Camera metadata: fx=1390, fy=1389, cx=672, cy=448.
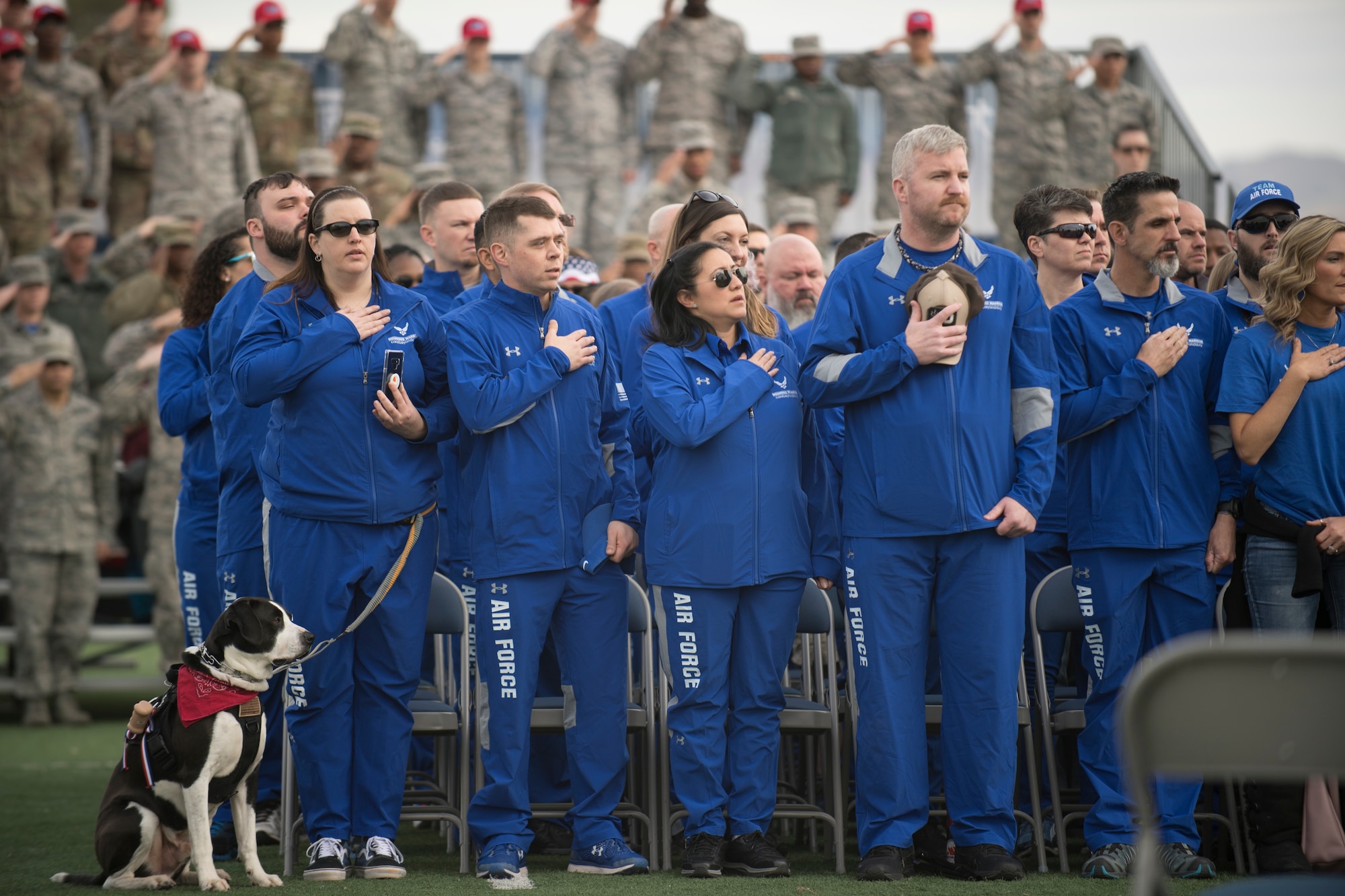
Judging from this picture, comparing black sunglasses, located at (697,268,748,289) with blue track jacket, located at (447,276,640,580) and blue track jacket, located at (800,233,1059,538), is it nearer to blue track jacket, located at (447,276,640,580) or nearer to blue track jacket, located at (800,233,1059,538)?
blue track jacket, located at (800,233,1059,538)

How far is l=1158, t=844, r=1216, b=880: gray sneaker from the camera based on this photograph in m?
4.57

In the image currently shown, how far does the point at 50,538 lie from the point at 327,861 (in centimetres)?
569

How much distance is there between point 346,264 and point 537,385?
32.4 inches

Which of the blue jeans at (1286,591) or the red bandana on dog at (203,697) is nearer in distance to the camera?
the red bandana on dog at (203,697)

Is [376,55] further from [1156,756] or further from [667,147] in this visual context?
[1156,756]

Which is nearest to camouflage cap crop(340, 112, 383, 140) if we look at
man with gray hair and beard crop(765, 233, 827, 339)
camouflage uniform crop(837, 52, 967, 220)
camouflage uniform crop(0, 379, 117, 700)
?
camouflage uniform crop(0, 379, 117, 700)

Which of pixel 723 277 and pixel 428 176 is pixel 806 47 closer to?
pixel 428 176

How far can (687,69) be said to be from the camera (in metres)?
11.6

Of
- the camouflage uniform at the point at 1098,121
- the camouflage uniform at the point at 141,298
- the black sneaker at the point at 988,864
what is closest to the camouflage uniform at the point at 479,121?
the camouflage uniform at the point at 141,298

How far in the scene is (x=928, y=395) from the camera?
457 centimetres

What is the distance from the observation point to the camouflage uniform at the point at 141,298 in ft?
33.8

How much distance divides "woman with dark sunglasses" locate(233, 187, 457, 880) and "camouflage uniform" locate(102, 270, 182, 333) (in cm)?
596

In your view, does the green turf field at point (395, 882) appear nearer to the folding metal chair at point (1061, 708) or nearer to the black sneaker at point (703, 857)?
the black sneaker at point (703, 857)

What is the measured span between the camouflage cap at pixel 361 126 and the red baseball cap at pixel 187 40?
1.66 meters
